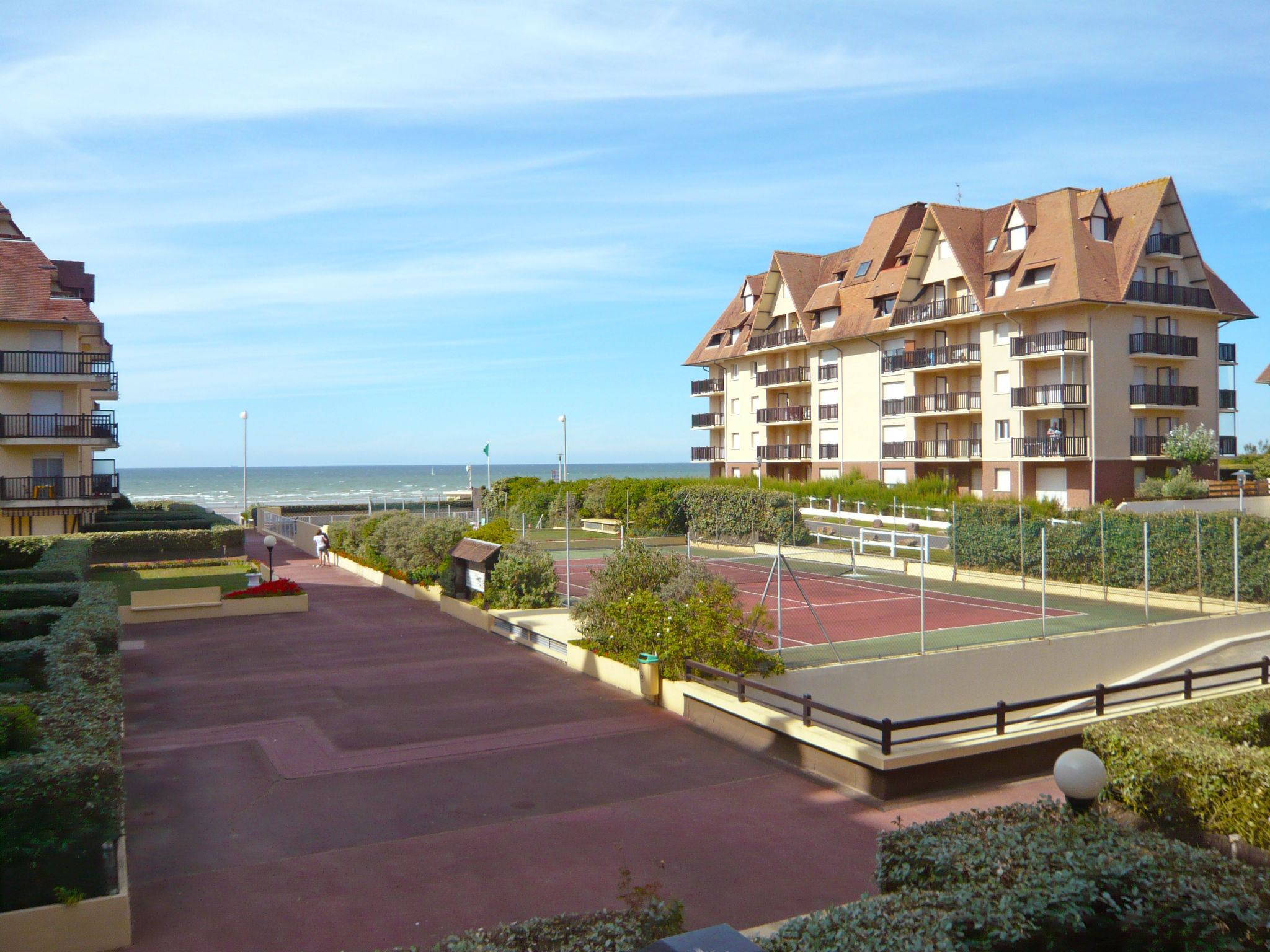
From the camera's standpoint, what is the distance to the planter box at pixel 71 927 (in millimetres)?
6598

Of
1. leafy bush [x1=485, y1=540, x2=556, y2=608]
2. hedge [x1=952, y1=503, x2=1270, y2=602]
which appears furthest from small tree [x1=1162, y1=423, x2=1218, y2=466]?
leafy bush [x1=485, y1=540, x2=556, y2=608]

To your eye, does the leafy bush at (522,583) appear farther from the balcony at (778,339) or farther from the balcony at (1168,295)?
the balcony at (778,339)

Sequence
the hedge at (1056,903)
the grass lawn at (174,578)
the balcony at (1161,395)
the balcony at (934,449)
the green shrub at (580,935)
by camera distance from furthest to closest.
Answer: the balcony at (934,449), the balcony at (1161,395), the grass lawn at (174,578), the hedge at (1056,903), the green shrub at (580,935)

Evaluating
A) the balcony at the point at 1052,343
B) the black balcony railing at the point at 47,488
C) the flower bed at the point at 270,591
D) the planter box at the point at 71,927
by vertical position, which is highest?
the balcony at the point at 1052,343

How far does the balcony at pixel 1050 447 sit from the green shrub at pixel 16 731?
40.0 m

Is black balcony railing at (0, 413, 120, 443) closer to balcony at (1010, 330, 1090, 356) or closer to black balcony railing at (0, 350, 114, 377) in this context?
black balcony railing at (0, 350, 114, 377)

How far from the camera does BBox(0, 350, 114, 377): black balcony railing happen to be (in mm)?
34344

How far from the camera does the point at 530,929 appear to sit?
5043mm

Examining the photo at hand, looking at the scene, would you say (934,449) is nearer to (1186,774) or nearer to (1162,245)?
(1162,245)

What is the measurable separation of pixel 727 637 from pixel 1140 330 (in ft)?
117

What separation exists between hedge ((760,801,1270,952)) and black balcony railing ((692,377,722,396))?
56721mm

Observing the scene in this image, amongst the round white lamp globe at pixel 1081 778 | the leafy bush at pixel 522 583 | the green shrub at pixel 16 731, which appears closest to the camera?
the round white lamp globe at pixel 1081 778

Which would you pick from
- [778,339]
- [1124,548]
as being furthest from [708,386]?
[1124,548]

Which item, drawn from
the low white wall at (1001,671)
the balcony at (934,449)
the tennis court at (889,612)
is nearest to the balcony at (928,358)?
the balcony at (934,449)
